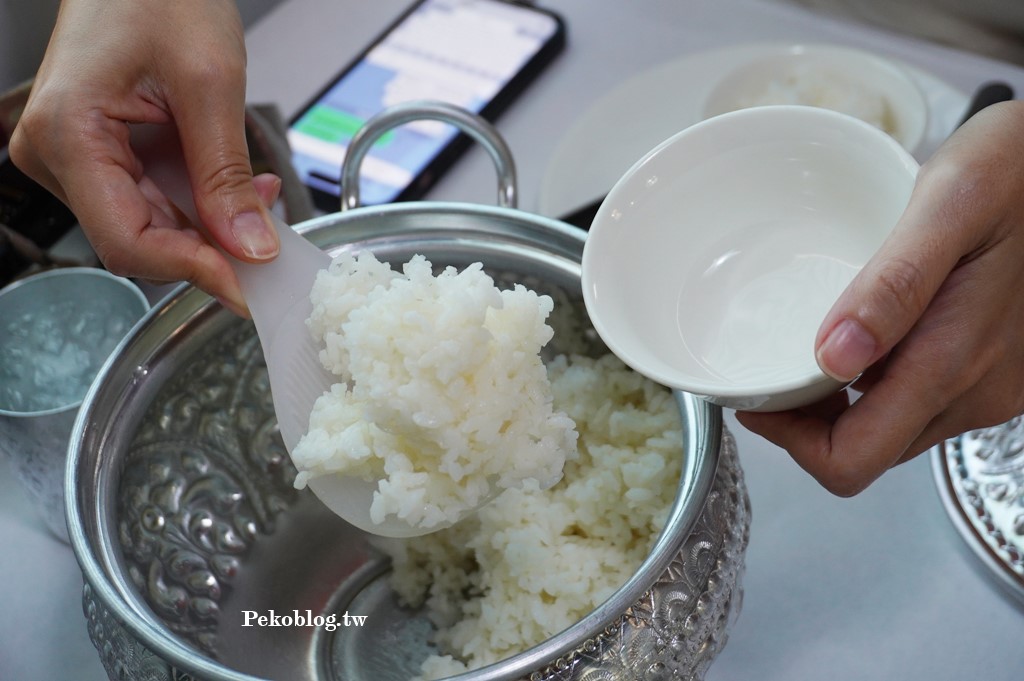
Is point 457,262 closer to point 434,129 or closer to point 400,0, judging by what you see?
point 434,129

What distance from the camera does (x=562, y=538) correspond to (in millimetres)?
1086

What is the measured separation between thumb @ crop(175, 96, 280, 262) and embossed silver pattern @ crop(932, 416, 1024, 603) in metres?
0.88

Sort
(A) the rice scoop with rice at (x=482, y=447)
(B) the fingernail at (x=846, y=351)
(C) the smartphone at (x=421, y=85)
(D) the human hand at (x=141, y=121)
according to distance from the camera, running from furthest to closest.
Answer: (C) the smartphone at (x=421, y=85), (D) the human hand at (x=141, y=121), (A) the rice scoop with rice at (x=482, y=447), (B) the fingernail at (x=846, y=351)

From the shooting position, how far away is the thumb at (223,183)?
991mm

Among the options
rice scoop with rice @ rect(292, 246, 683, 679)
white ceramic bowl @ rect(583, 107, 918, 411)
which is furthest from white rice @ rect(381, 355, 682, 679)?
white ceramic bowl @ rect(583, 107, 918, 411)

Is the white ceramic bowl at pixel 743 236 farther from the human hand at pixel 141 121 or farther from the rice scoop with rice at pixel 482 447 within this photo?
the human hand at pixel 141 121

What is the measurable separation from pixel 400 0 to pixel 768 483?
4.45 feet

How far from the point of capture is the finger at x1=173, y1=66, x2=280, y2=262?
99 centimetres

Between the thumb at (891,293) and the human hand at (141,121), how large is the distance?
593 mm

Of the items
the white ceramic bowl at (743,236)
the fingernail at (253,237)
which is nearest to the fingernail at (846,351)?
the white ceramic bowl at (743,236)

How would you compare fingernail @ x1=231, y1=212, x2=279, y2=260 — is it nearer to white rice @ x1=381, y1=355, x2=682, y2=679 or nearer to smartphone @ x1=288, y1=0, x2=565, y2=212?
white rice @ x1=381, y1=355, x2=682, y2=679

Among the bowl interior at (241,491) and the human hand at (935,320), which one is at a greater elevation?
the human hand at (935,320)

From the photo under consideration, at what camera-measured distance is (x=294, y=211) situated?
144cm

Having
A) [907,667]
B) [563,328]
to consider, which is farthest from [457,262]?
[907,667]
